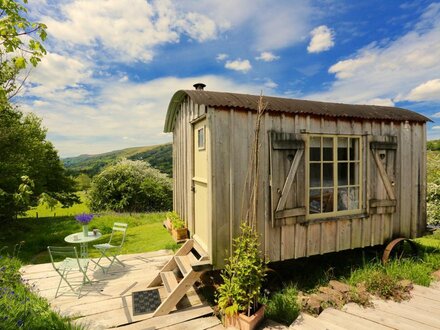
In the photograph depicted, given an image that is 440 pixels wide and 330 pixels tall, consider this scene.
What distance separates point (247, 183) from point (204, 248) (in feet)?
4.91

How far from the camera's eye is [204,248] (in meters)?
4.57

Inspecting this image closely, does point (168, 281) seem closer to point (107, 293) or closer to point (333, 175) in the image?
point (107, 293)

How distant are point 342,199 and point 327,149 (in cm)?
110

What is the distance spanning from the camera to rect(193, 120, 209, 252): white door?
457 cm

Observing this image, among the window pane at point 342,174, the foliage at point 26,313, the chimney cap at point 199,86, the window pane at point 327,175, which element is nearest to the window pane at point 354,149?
the window pane at point 342,174

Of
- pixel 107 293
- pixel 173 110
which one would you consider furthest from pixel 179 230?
pixel 173 110

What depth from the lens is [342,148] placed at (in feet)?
16.5

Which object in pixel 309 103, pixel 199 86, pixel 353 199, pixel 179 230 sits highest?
pixel 199 86

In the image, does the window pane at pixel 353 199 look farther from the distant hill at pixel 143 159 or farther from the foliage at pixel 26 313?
the distant hill at pixel 143 159

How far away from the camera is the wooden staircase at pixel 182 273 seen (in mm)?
3818

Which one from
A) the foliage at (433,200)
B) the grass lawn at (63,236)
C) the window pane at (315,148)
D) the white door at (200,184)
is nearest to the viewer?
the white door at (200,184)

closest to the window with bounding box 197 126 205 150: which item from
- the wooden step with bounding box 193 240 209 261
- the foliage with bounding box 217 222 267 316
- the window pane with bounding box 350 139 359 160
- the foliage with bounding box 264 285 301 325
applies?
the wooden step with bounding box 193 240 209 261

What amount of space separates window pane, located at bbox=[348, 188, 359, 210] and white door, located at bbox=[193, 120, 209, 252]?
3035 mm

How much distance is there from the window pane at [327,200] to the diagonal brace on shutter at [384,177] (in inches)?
50.9
